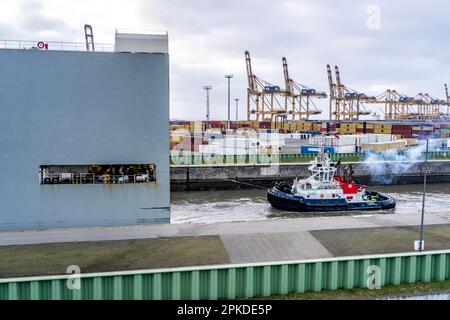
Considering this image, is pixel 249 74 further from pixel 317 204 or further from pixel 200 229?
pixel 200 229

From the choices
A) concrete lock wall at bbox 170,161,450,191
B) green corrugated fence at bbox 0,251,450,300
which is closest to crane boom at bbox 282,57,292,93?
concrete lock wall at bbox 170,161,450,191

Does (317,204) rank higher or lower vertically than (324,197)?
lower

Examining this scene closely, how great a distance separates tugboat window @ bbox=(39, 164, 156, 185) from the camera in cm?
1644

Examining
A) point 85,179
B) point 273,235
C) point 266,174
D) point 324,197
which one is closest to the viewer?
point 273,235

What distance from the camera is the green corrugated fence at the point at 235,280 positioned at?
30.5 ft

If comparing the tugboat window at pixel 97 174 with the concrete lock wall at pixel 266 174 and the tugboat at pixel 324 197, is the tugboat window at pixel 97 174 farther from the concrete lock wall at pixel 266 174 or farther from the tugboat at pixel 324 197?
the concrete lock wall at pixel 266 174

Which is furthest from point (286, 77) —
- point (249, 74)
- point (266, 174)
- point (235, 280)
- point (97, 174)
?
point (235, 280)

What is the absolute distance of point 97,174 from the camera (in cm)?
1667

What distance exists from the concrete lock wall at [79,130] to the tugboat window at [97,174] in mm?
232

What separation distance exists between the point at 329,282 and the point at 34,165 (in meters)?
11.8

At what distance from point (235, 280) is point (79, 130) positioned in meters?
9.55

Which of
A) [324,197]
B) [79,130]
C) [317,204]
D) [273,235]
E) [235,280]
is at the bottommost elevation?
[317,204]
